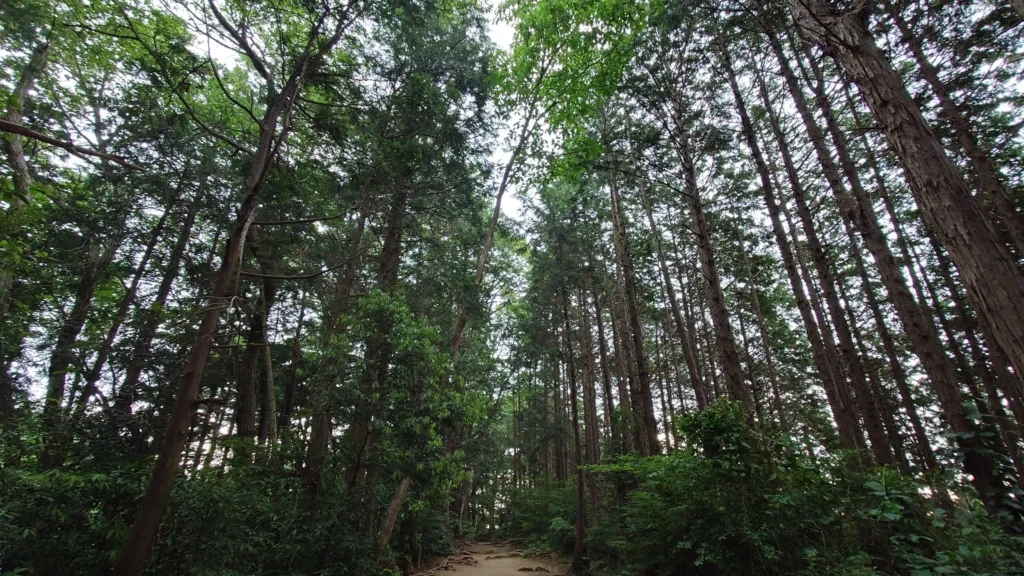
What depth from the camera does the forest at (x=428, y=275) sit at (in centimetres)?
375

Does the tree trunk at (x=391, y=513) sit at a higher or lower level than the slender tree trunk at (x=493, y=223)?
lower

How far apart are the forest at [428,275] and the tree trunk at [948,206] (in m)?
0.02

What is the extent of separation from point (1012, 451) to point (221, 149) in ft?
47.9

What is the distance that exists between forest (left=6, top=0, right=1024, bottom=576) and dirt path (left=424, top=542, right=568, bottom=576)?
0.27m

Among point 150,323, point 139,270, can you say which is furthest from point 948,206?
point 139,270

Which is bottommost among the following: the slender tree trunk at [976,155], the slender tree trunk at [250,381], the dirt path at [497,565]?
the dirt path at [497,565]

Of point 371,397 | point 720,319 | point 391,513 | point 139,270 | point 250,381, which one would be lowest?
point 391,513

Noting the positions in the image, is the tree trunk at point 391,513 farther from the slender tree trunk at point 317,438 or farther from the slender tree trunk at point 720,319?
the slender tree trunk at point 720,319

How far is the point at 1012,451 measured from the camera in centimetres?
466

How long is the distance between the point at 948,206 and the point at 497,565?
1351 cm

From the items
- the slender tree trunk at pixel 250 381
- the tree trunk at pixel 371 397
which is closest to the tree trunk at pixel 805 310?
the tree trunk at pixel 371 397

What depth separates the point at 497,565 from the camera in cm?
1190

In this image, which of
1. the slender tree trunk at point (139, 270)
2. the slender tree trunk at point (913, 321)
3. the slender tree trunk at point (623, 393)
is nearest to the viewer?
the slender tree trunk at point (913, 321)

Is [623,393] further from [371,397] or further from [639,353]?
[371,397]
